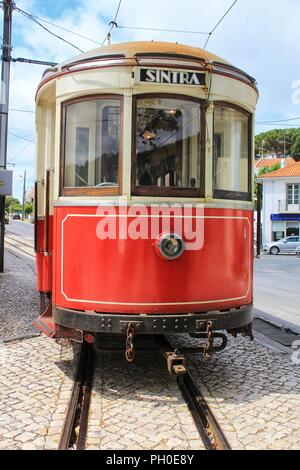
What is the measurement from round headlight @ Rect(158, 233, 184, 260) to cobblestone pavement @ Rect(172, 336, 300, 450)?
1394mm

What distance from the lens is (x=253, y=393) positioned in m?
4.81

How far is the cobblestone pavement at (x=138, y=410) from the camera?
12.0ft

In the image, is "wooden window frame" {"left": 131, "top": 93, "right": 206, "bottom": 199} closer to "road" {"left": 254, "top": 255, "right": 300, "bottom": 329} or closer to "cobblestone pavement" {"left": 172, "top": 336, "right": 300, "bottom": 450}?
"cobblestone pavement" {"left": 172, "top": 336, "right": 300, "bottom": 450}

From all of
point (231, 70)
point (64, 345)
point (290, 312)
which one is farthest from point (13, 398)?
point (290, 312)

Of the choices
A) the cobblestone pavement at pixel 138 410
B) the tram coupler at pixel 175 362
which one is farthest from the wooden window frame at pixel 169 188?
the cobblestone pavement at pixel 138 410

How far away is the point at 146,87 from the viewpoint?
4.67 metres

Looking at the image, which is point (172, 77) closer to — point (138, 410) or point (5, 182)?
point (138, 410)

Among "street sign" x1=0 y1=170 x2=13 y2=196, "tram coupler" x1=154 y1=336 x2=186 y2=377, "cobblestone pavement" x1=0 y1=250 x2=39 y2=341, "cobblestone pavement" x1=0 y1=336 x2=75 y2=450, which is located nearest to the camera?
"cobblestone pavement" x1=0 y1=336 x2=75 y2=450

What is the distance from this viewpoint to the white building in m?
40.2

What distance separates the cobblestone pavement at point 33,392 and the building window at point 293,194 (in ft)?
119

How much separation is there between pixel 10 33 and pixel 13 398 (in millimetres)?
11680

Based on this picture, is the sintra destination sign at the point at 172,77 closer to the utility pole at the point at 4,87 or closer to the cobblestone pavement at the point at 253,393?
the cobblestone pavement at the point at 253,393

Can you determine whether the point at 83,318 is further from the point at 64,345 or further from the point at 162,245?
the point at 64,345

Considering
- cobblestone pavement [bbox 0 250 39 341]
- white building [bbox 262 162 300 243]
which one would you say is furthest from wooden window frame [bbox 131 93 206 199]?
white building [bbox 262 162 300 243]
